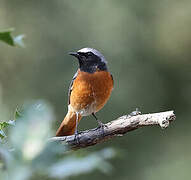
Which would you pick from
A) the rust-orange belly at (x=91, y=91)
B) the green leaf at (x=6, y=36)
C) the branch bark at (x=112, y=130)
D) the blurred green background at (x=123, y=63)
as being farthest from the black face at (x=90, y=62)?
the blurred green background at (x=123, y=63)

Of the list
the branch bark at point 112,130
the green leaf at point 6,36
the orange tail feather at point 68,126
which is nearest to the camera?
the green leaf at point 6,36

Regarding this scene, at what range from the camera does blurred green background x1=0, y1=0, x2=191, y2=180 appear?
10.1 meters

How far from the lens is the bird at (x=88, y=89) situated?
4.95 m

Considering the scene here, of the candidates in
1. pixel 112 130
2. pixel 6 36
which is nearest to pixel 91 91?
pixel 112 130

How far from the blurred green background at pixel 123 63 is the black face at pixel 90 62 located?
14.2 ft

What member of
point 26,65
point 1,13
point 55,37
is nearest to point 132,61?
point 55,37

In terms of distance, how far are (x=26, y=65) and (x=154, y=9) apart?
4012 mm

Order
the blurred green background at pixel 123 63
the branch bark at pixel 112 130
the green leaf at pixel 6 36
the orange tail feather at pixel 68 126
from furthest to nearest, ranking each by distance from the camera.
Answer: the blurred green background at pixel 123 63 < the orange tail feather at pixel 68 126 < the branch bark at pixel 112 130 < the green leaf at pixel 6 36

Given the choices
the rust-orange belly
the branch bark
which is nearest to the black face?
the rust-orange belly

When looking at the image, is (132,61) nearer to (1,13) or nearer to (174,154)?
(174,154)

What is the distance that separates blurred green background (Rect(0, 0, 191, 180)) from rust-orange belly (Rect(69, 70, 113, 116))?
4.47 m

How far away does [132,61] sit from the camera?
1089 centimetres

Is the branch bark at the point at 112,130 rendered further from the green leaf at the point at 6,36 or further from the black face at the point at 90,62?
the green leaf at the point at 6,36

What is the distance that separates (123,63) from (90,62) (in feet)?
17.3
